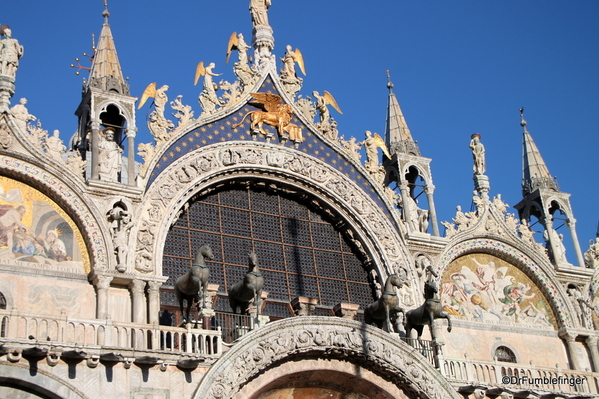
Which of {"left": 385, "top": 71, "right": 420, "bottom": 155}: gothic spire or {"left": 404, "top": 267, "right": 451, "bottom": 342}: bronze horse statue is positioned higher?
{"left": 385, "top": 71, "right": 420, "bottom": 155}: gothic spire

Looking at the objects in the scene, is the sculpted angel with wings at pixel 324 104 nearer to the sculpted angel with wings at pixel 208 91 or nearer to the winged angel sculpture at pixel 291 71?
the winged angel sculpture at pixel 291 71

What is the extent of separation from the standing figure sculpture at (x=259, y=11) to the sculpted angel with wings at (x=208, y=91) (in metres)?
2.80

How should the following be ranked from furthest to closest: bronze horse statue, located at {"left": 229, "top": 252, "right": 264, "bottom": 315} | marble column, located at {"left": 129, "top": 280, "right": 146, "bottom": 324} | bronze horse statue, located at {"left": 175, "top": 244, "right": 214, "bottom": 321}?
marble column, located at {"left": 129, "top": 280, "right": 146, "bottom": 324}, bronze horse statue, located at {"left": 229, "top": 252, "right": 264, "bottom": 315}, bronze horse statue, located at {"left": 175, "top": 244, "right": 214, "bottom": 321}

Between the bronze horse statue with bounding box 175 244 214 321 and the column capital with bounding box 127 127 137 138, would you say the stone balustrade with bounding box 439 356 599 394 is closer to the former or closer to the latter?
the bronze horse statue with bounding box 175 244 214 321

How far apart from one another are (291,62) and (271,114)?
2165 millimetres

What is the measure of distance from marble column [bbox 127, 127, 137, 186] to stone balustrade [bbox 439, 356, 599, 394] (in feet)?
26.5

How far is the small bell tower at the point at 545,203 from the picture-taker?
2645 cm

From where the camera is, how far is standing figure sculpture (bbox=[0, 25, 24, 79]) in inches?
826

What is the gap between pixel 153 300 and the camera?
2002 cm

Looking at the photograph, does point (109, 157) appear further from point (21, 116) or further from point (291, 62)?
point (291, 62)

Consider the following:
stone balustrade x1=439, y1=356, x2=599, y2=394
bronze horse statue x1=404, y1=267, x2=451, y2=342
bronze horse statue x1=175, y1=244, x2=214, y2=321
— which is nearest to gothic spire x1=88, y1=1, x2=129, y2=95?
bronze horse statue x1=175, y1=244, x2=214, y2=321

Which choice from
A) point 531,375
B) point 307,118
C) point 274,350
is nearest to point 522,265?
point 531,375

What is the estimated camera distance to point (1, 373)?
53.6 feet

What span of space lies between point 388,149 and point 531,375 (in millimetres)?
7510
